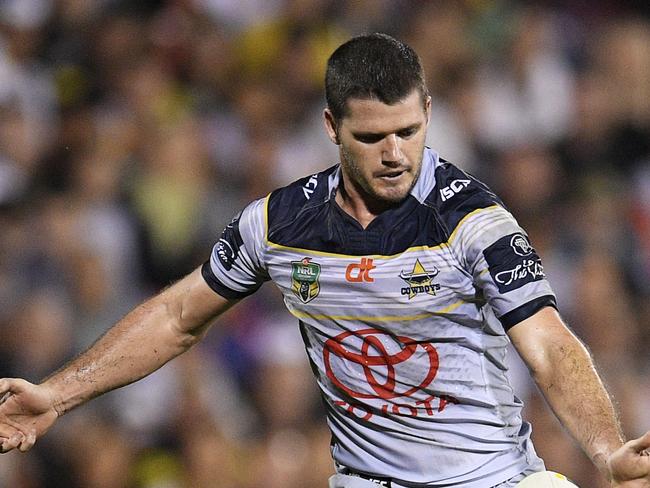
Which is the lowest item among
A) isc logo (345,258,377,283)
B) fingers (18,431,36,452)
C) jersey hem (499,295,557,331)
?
fingers (18,431,36,452)

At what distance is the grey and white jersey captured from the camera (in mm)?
4125

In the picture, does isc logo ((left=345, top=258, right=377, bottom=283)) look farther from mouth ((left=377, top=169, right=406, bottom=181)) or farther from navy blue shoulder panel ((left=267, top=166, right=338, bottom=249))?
mouth ((left=377, top=169, right=406, bottom=181))

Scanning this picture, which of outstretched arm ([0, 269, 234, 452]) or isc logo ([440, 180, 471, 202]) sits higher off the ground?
isc logo ([440, 180, 471, 202])

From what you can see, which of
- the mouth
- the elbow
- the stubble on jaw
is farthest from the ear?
the elbow

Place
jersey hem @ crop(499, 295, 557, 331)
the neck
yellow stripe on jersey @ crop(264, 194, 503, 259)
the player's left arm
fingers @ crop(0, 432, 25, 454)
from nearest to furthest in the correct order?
the player's left arm → jersey hem @ crop(499, 295, 557, 331) → yellow stripe on jersey @ crop(264, 194, 503, 259) → the neck → fingers @ crop(0, 432, 25, 454)

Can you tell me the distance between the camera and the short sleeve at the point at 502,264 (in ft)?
12.8

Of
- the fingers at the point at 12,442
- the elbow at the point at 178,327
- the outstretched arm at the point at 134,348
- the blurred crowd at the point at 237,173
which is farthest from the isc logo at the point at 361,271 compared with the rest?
the blurred crowd at the point at 237,173

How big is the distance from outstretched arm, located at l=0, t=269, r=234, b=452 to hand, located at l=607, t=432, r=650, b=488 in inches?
71.9

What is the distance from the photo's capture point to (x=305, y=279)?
4.40 m

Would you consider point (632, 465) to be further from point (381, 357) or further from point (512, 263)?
point (381, 357)

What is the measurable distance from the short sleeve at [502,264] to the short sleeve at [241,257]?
83 cm

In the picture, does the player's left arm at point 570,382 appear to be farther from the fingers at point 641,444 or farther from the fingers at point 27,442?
the fingers at point 27,442

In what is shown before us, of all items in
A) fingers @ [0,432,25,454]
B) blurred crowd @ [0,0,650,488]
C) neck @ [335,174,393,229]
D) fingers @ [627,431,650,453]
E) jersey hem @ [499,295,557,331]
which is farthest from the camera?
blurred crowd @ [0,0,650,488]

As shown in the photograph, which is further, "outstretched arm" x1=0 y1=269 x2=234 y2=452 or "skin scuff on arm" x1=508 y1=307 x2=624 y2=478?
"outstretched arm" x1=0 y1=269 x2=234 y2=452
